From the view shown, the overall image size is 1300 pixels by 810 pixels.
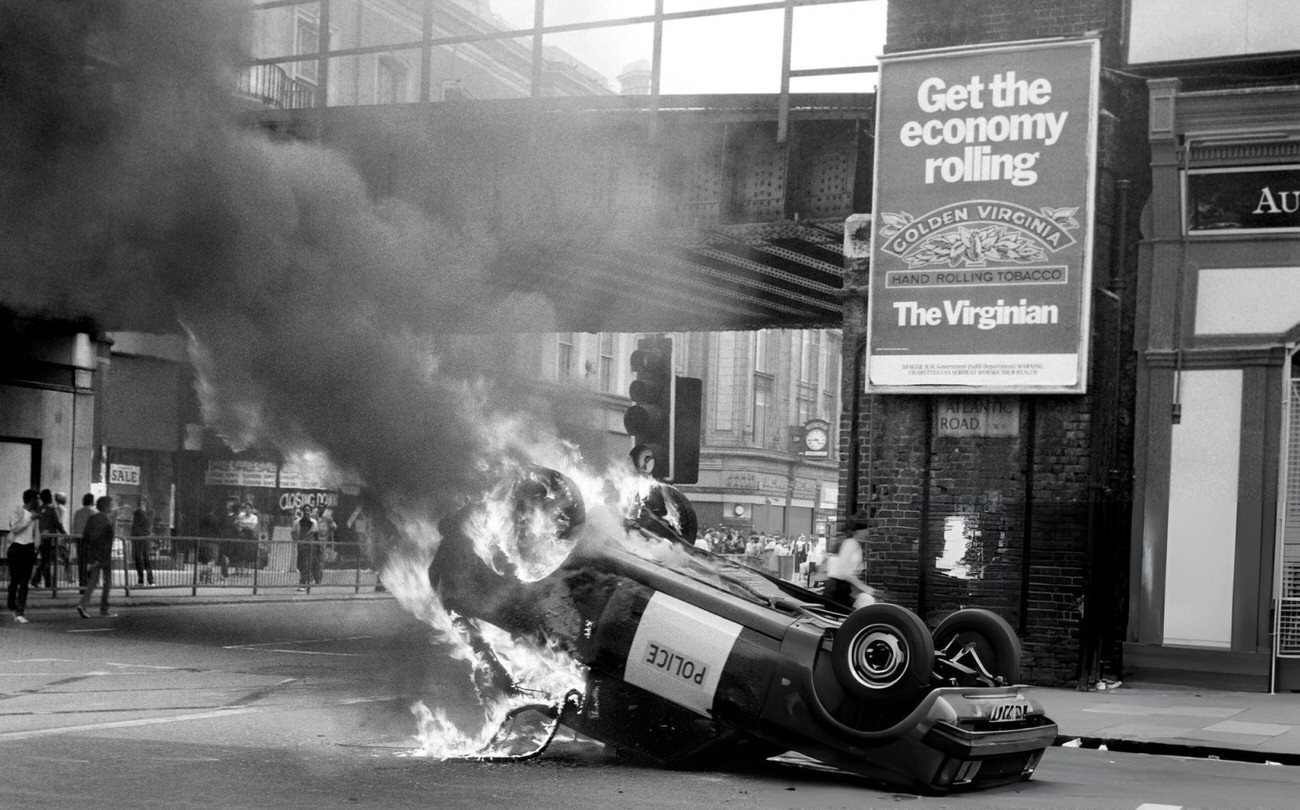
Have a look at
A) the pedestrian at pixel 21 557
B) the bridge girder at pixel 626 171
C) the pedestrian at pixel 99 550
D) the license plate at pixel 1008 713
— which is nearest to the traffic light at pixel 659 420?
the bridge girder at pixel 626 171

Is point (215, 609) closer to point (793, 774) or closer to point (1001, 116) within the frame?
point (1001, 116)

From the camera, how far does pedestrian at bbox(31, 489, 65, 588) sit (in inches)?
846

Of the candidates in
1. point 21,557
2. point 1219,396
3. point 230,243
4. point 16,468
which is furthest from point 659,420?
point 16,468

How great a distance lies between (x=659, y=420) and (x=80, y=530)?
43.6 feet

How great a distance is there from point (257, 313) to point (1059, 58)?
838 cm

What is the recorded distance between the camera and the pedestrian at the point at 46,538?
2150 centimetres

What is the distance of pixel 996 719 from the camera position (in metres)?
8.05

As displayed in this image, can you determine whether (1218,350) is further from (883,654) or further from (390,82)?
(390,82)

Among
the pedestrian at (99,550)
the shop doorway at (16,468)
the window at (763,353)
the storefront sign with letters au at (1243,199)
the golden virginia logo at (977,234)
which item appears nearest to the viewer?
the storefront sign with letters au at (1243,199)

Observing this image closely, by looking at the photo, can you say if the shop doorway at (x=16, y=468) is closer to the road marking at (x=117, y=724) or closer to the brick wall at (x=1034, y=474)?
the road marking at (x=117, y=724)

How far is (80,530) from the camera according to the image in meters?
22.9

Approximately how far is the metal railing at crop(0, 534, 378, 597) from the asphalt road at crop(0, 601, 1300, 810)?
8.16m

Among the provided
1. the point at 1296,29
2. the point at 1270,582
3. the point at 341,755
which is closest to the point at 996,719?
the point at 341,755

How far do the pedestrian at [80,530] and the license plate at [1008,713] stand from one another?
47.8 feet
